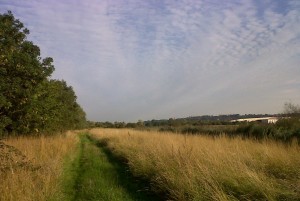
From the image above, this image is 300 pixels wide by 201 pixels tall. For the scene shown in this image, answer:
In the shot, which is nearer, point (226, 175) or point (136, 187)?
point (226, 175)

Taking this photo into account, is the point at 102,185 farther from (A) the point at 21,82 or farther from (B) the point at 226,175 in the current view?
(A) the point at 21,82

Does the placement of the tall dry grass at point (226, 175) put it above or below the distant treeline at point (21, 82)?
below

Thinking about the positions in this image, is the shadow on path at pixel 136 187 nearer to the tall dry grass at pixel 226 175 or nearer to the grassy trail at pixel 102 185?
the grassy trail at pixel 102 185

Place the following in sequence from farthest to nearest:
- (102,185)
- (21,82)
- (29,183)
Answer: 1. (21,82)
2. (102,185)
3. (29,183)

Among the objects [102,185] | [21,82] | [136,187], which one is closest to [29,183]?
[102,185]

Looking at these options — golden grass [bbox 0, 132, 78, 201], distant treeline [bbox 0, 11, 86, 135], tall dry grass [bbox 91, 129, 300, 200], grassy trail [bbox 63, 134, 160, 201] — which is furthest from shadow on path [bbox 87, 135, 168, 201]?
distant treeline [bbox 0, 11, 86, 135]

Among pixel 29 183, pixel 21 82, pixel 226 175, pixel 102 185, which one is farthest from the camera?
pixel 21 82

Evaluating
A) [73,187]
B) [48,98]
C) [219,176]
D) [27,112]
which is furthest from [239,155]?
[48,98]

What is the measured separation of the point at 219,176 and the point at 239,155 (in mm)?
→ 2557

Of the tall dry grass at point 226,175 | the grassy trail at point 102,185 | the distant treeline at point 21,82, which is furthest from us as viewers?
the distant treeline at point 21,82

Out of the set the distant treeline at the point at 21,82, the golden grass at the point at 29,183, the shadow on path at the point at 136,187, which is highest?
the distant treeline at the point at 21,82

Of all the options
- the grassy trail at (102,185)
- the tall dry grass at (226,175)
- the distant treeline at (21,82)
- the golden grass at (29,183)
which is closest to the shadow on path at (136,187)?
the grassy trail at (102,185)

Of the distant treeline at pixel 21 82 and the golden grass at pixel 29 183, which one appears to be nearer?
the golden grass at pixel 29 183

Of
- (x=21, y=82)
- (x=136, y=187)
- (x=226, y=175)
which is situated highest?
(x=21, y=82)
